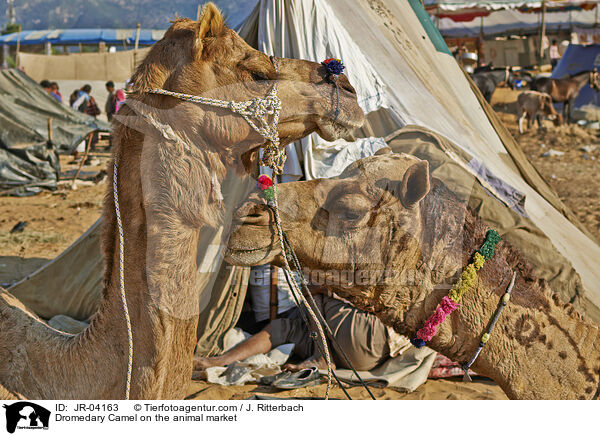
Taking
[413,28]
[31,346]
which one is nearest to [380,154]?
[31,346]

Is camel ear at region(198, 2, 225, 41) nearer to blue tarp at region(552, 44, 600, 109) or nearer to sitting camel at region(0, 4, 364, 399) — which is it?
A: sitting camel at region(0, 4, 364, 399)

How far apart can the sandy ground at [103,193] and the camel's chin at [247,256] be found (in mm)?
2106

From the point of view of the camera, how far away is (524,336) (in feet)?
8.13

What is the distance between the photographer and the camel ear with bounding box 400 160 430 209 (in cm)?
230

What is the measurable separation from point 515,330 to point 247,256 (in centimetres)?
112

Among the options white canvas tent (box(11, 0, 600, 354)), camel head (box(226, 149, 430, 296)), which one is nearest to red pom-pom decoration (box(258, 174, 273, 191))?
camel head (box(226, 149, 430, 296))

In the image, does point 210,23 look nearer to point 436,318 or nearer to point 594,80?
point 436,318

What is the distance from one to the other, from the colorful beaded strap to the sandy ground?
202cm

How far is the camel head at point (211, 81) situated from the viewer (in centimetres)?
217

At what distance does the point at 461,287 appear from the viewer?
235 centimetres

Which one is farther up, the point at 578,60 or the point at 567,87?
the point at 578,60

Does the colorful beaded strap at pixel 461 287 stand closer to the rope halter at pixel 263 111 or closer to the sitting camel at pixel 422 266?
the sitting camel at pixel 422 266

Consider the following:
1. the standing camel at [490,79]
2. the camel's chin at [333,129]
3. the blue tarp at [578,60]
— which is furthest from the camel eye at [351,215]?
the blue tarp at [578,60]
